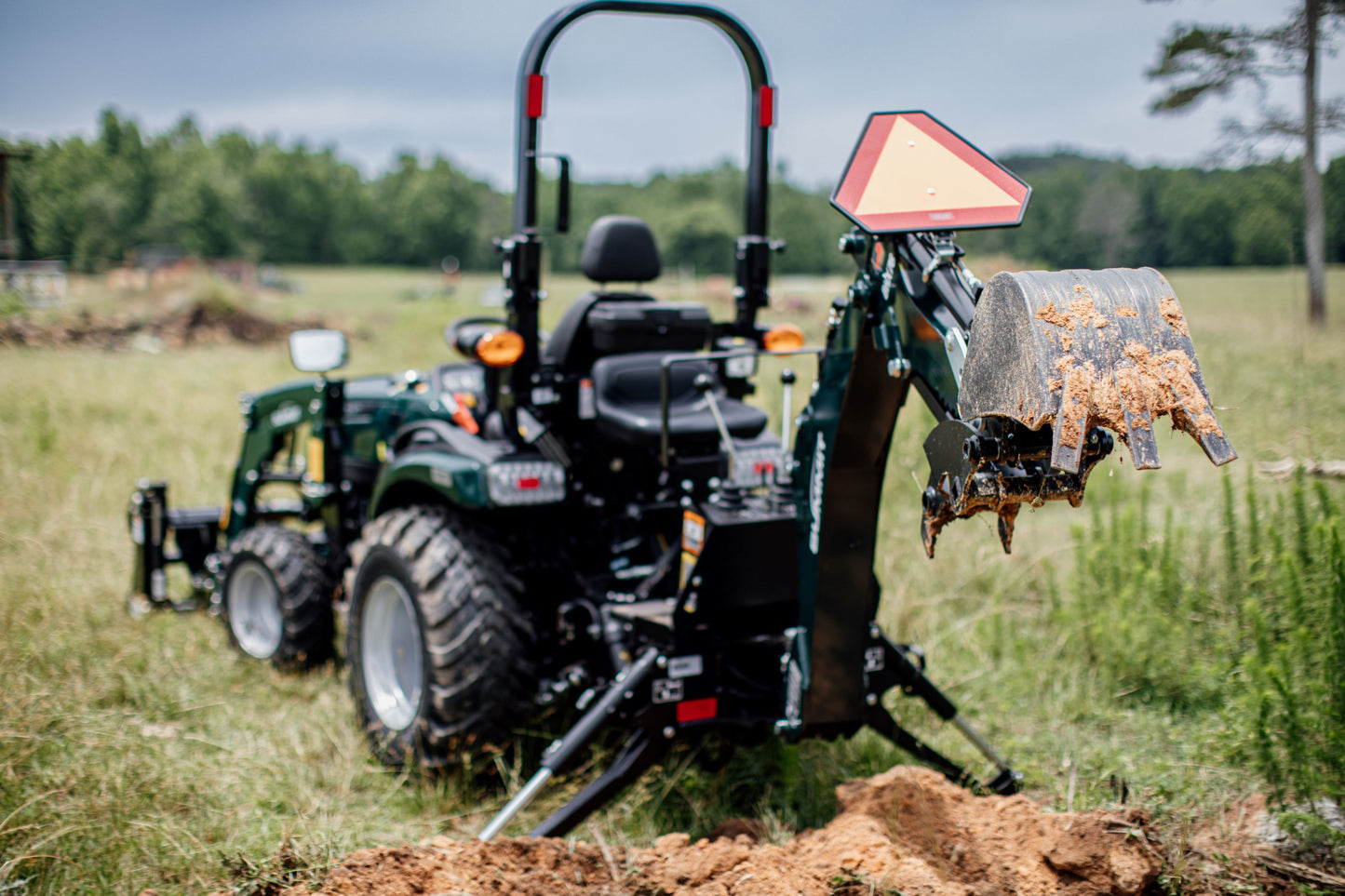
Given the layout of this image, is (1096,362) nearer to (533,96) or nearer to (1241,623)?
(533,96)

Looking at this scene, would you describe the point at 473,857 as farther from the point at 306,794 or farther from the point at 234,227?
the point at 234,227

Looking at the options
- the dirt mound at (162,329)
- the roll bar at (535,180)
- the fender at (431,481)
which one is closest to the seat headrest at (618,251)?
the roll bar at (535,180)

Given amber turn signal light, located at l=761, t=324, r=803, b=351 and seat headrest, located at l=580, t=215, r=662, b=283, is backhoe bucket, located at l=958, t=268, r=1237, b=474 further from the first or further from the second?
seat headrest, located at l=580, t=215, r=662, b=283

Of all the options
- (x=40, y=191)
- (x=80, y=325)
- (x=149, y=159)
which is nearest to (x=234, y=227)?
(x=149, y=159)

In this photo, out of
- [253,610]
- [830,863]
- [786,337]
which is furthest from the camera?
[253,610]

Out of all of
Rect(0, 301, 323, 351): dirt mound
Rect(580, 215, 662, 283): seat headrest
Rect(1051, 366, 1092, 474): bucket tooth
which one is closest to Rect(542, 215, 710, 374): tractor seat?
Rect(580, 215, 662, 283): seat headrest

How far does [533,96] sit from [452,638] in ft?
5.67

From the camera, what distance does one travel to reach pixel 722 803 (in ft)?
11.9

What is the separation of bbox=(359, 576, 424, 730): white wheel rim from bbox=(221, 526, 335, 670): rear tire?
0.82 meters

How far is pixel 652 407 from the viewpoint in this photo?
3709 mm

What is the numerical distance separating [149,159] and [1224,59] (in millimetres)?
23845

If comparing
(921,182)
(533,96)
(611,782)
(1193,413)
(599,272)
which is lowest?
(611,782)

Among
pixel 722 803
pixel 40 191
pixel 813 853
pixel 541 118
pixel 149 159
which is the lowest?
pixel 722 803

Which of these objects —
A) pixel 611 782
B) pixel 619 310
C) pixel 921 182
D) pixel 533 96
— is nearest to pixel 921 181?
pixel 921 182
